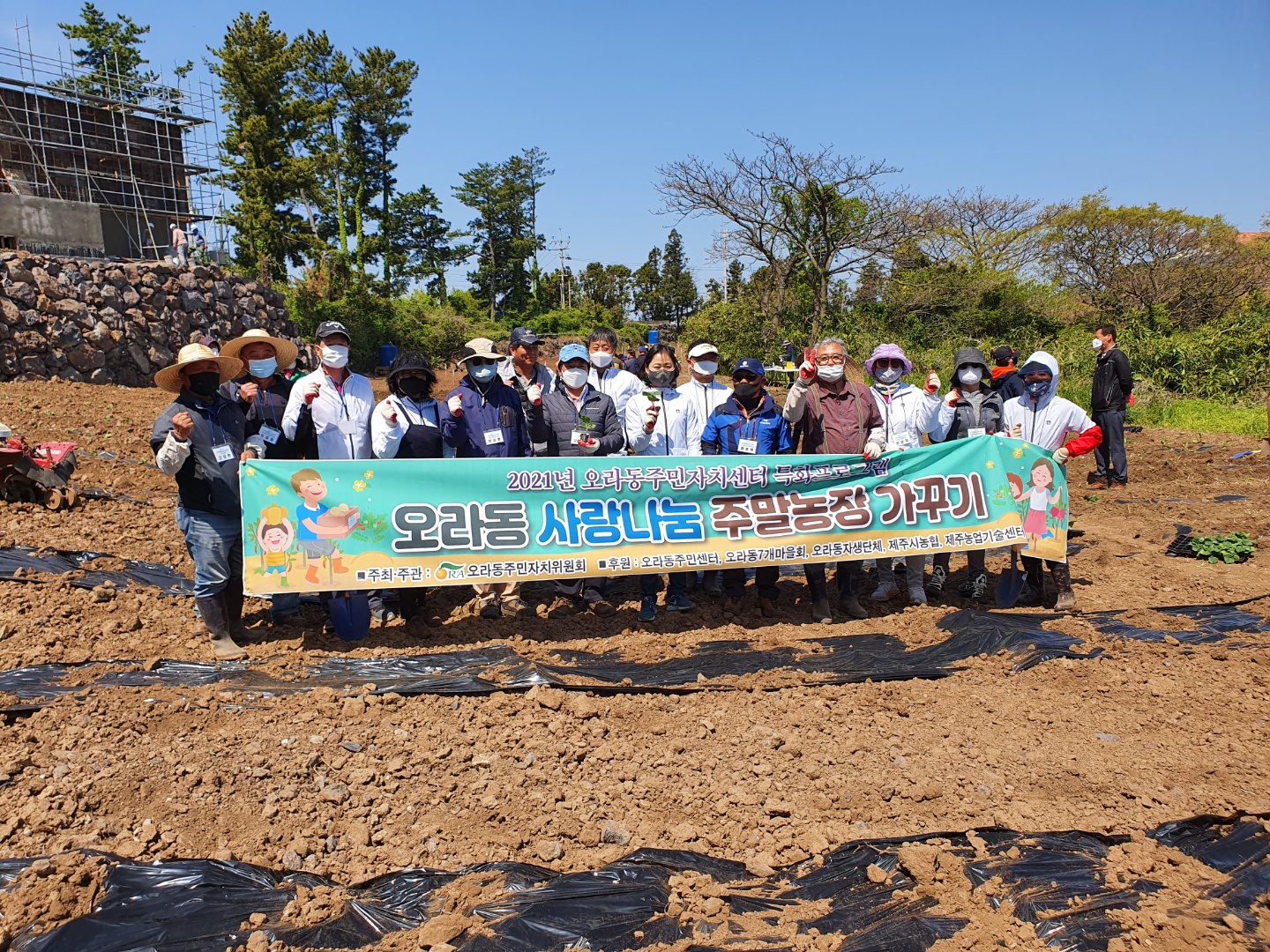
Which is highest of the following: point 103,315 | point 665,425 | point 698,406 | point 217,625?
point 103,315

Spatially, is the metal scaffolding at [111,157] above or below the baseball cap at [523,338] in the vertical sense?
above

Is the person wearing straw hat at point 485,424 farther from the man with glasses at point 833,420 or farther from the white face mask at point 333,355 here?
the man with glasses at point 833,420

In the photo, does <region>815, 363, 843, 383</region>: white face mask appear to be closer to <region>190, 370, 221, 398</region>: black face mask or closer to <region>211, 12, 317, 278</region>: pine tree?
<region>190, 370, 221, 398</region>: black face mask

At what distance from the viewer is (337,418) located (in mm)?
5246

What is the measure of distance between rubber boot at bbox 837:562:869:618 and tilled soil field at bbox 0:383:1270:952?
33 centimetres

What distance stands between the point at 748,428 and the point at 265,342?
3.21 metres

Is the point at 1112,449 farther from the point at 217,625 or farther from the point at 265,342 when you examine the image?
the point at 217,625

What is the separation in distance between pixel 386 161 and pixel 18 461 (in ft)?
109

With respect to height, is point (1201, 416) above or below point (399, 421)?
below

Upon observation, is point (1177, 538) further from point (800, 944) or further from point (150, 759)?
point (150, 759)

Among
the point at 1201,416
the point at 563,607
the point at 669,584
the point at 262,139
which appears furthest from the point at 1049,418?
the point at 262,139

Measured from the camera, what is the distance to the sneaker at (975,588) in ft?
20.0

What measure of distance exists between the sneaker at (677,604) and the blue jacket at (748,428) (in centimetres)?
99

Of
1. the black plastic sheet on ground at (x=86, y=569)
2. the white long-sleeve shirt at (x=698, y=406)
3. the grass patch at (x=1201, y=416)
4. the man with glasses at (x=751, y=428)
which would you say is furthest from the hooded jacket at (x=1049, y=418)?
the grass patch at (x=1201, y=416)
